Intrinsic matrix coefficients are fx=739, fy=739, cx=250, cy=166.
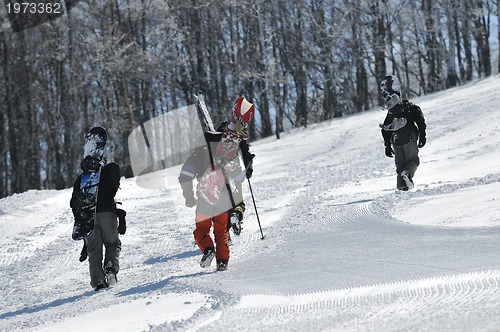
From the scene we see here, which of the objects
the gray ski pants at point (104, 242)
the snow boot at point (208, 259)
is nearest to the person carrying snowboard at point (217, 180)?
the snow boot at point (208, 259)

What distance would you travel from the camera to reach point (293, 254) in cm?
674

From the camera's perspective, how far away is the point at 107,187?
695cm

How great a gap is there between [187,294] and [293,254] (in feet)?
5.95

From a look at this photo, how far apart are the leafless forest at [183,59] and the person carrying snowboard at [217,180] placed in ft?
91.2

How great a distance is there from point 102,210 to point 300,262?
6.49 feet

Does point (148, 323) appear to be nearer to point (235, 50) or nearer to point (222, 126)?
point (222, 126)

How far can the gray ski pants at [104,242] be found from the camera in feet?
22.5

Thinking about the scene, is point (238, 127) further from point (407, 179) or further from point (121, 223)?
point (407, 179)

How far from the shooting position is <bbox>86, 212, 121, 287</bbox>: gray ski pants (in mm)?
Result: 6855

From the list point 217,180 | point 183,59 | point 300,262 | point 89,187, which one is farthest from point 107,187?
point 183,59

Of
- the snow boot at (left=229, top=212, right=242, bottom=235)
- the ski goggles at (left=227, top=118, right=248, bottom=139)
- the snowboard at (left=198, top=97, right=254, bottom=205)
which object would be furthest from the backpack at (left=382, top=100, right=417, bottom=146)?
the snow boot at (left=229, top=212, right=242, bottom=235)

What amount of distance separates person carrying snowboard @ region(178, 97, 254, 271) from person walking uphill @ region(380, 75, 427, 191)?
13.2 ft

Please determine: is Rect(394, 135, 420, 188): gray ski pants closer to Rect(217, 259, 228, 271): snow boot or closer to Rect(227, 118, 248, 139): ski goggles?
Rect(227, 118, 248, 139): ski goggles

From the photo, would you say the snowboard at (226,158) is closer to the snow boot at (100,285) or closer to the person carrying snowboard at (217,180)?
the person carrying snowboard at (217,180)
